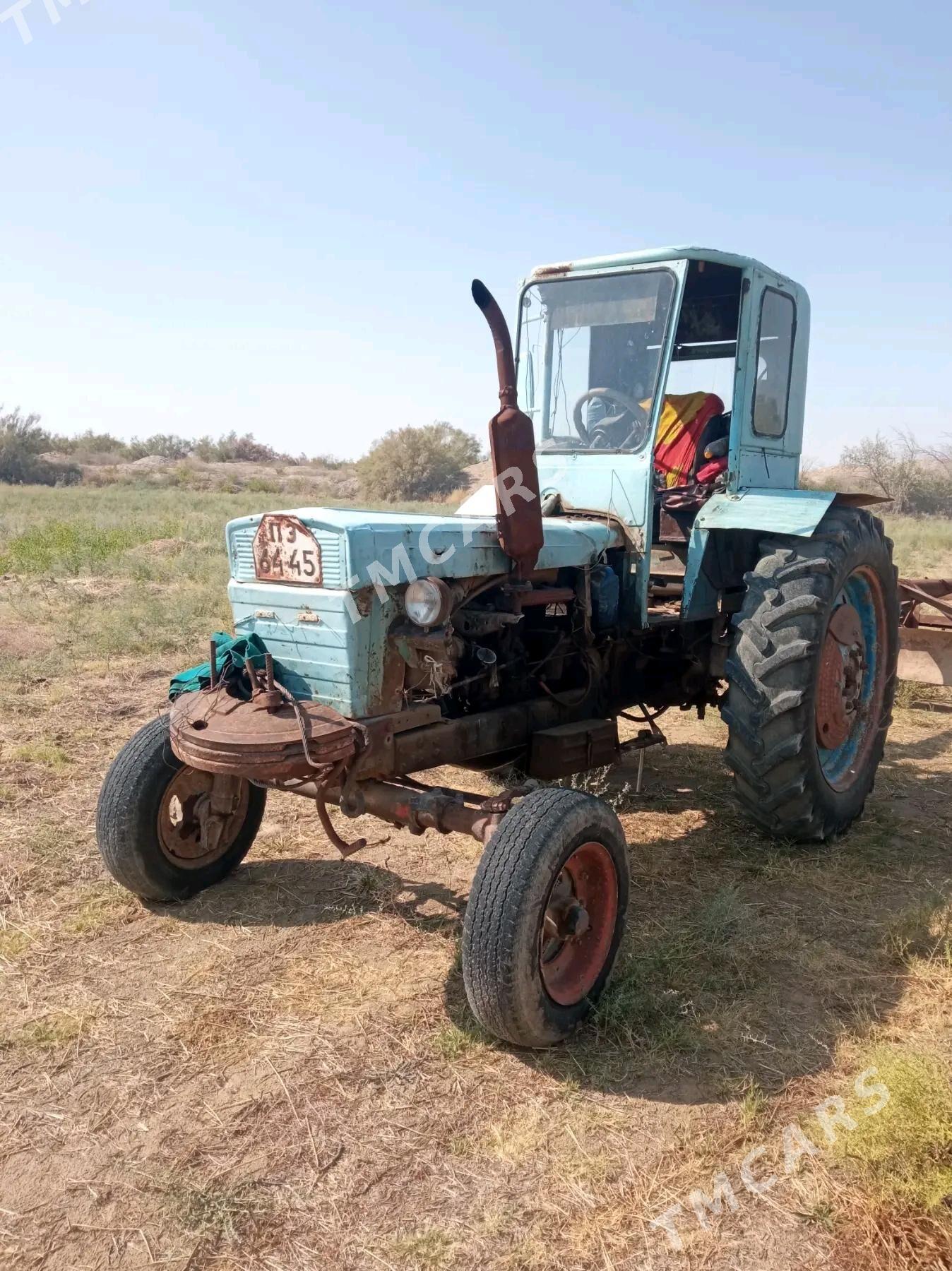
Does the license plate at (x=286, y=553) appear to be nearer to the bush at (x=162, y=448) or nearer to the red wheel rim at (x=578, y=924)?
the red wheel rim at (x=578, y=924)

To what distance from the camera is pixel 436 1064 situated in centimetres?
294

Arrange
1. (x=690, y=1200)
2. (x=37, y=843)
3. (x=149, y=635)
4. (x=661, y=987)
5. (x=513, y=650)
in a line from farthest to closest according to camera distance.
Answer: (x=149, y=635) < (x=37, y=843) < (x=513, y=650) < (x=661, y=987) < (x=690, y=1200)

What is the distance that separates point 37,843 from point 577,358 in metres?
3.49

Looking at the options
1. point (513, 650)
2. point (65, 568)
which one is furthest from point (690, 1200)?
point (65, 568)

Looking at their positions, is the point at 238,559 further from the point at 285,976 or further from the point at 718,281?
the point at 718,281

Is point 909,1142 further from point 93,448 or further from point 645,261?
point 93,448

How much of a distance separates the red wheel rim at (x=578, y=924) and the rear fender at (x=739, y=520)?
1699 mm

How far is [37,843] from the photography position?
4.48 meters

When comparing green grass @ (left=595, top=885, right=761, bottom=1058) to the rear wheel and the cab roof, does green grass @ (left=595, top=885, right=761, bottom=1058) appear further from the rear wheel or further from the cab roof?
the cab roof

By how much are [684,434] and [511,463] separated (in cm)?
193

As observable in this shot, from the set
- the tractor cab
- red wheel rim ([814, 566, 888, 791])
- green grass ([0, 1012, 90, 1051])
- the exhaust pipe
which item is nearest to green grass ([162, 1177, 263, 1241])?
green grass ([0, 1012, 90, 1051])

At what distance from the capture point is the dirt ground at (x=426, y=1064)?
7.51ft

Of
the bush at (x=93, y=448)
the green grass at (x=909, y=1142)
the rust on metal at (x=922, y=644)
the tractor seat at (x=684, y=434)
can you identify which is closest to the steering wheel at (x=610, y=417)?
the tractor seat at (x=684, y=434)

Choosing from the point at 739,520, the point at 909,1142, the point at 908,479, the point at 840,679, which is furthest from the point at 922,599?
the point at 908,479
